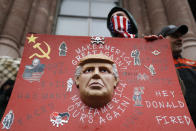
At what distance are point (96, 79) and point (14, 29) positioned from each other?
12.5ft

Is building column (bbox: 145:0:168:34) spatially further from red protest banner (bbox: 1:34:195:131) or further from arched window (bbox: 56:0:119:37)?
red protest banner (bbox: 1:34:195:131)

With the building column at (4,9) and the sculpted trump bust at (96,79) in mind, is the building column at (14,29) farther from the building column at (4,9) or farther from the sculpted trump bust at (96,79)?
the sculpted trump bust at (96,79)

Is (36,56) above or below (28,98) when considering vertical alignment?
above

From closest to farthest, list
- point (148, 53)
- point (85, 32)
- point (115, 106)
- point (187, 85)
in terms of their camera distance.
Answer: point (115, 106), point (148, 53), point (187, 85), point (85, 32)

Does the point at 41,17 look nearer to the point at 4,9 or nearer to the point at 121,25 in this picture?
the point at 4,9

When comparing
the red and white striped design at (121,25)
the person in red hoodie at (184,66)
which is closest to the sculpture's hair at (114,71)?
the red and white striped design at (121,25)

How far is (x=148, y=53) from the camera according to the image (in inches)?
100

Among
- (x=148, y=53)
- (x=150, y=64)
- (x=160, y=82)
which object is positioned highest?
(x=148, y=53)

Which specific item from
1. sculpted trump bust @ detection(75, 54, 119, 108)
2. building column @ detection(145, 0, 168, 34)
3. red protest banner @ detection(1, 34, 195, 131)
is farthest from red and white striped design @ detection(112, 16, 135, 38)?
building column @ detection(145, 0, 168, 34)

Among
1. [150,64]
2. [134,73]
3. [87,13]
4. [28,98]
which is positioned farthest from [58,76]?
[87,13]

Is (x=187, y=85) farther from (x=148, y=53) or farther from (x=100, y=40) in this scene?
(x=100, y=40)

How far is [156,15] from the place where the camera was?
6000 mm

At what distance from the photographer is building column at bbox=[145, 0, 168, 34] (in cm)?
575

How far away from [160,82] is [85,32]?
407 cm
